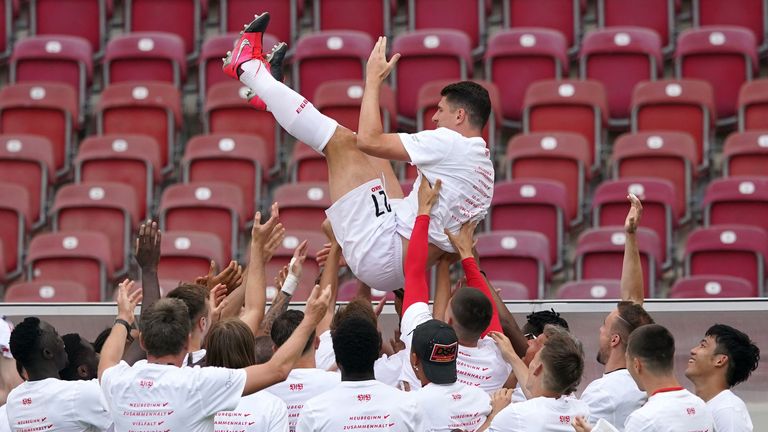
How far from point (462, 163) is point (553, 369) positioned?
1.54 m

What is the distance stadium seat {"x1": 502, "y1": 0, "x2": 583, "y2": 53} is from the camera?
1291 cm

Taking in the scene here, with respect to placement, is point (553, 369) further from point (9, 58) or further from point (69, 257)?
point (9, 58)

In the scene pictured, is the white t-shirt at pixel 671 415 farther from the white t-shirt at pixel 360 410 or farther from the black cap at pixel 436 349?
the white t-shirt at pixel 360 410

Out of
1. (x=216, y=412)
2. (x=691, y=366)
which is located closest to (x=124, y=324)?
(x=216, y=412)

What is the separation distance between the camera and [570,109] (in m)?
11.7

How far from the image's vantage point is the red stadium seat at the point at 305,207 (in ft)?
35.8

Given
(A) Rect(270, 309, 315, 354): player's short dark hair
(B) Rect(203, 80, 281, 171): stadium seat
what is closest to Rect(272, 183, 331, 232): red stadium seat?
(B) Rect(203, 80, 281, 171): stadium seat

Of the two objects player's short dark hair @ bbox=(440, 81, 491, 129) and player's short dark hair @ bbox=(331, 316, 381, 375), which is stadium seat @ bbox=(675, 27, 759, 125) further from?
player's short dark hair @ bbox=(331, 316, 381, 375)

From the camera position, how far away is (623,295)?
7.34 m

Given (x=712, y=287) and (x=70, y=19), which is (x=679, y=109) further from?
(x=70, y=19)

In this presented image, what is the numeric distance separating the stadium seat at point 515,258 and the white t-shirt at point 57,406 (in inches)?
186

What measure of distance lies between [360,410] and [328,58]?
710cm

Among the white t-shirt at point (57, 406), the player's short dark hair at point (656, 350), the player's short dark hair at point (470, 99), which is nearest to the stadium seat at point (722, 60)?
the player's short dark hair at point (470, 99)

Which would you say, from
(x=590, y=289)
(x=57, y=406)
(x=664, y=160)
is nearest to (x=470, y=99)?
(x=57, y=406)
